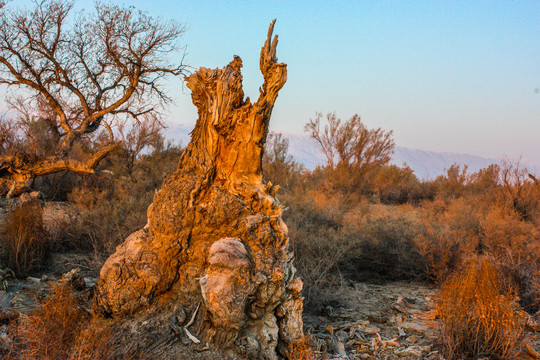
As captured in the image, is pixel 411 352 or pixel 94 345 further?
pixel 411 352

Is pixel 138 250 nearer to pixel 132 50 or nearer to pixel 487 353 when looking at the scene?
pixel 487 353

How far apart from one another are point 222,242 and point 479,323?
2.43m

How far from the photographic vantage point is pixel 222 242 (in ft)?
10.1

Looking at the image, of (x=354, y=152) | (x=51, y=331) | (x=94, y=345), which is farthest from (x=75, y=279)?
(x=354, y=152)

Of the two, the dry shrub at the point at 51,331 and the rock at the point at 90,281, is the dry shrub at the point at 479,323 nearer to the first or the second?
the dry shrub at the point at 51,331

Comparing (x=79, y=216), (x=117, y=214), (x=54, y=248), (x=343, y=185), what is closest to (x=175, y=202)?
(x=54, y=248)

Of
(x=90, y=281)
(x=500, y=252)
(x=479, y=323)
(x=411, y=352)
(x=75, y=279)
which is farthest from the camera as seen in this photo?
(x=500, y=252)

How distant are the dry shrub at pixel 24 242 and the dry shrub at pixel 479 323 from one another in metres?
4.99

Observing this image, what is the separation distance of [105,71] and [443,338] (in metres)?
14.2

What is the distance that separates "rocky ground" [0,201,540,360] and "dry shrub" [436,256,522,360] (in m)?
0.23

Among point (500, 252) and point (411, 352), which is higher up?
point (500, 252)

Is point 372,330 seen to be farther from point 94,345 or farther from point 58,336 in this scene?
point 58,336

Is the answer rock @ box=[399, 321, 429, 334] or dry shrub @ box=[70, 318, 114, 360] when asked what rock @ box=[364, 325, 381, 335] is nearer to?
rock @ box=[399, 321, 429, 334]

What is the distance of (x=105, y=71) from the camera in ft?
45.0
